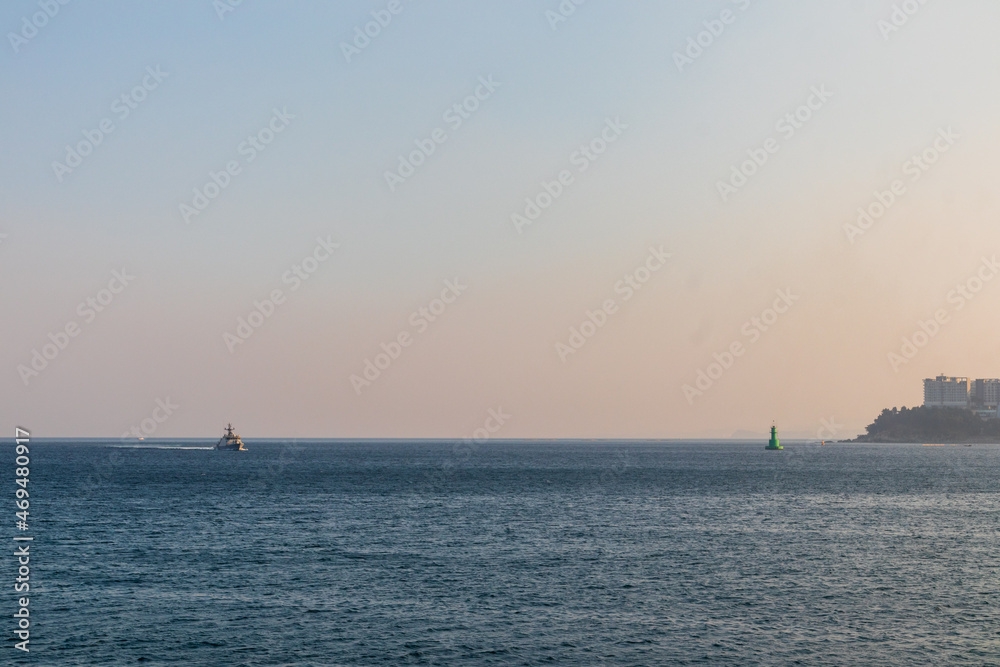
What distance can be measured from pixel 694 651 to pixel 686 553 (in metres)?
29.8

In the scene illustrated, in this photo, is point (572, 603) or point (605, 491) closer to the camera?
point (572, 603)

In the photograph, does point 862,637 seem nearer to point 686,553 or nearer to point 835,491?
point 686,553

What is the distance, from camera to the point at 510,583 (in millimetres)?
59594

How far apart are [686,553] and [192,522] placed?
168 ft

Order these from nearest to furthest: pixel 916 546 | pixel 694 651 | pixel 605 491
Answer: pixel 694 651 < pixel 916 546 < pixel 605 491

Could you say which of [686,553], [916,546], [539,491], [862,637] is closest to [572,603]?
[862,637]

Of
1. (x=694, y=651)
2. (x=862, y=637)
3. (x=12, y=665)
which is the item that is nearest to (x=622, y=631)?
(x=694, y=651)

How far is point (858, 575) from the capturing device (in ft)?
207

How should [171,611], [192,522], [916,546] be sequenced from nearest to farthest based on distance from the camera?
[171,611], [916,546], [192,522]

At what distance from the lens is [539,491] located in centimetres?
14225

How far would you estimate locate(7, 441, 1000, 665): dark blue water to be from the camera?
44.2m

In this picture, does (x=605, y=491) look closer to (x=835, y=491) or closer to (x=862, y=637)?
(x=835, y=491)

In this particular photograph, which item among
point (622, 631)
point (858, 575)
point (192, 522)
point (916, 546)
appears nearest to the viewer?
point (622, 631)

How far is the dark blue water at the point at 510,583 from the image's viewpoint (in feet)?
145
